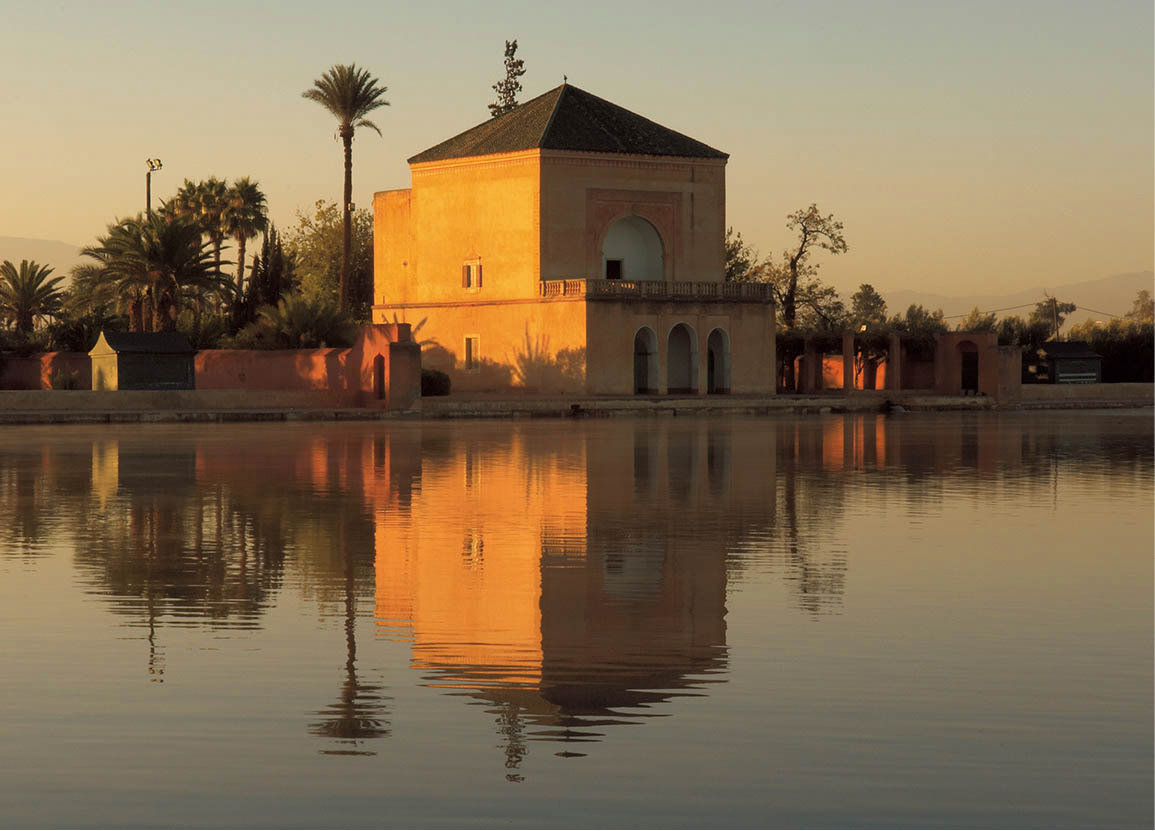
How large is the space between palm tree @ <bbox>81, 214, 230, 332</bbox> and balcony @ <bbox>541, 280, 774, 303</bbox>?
9.76 meters

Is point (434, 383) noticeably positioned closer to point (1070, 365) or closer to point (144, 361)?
point (144, 361)

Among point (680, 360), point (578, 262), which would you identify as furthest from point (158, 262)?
point (680, 360)

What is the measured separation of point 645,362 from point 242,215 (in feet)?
64.7

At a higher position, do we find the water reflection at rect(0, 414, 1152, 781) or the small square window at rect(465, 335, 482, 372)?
the small square window at rect(465, 335, 482, 372)

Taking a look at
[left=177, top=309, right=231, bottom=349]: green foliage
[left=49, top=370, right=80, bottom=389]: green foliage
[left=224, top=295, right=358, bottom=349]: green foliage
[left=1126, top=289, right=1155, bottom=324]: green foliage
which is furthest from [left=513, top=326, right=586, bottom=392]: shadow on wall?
[left=1126, top=289, right=1155, bottom=324]: green foliage

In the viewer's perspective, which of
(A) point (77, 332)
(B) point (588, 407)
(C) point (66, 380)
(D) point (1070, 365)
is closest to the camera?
(C) point (66, 380)

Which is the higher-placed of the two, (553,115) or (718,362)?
(553,115)

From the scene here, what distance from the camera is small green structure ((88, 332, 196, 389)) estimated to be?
130 feet

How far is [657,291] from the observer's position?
162 ft

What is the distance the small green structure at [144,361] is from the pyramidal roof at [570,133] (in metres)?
13.7

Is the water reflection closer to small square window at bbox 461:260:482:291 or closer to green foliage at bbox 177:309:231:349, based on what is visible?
green foliage at bbox 177:309:231:349

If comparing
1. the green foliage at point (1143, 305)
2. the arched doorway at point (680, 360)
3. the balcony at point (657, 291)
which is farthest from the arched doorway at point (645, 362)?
the green foliage at point (1143, 305)

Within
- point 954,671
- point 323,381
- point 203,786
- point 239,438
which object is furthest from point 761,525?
point 323,381

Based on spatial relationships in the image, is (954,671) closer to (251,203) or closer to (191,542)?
(191,542)
